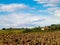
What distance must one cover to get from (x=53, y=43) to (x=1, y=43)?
919 cm

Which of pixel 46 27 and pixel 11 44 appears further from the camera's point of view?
pixel 46 27

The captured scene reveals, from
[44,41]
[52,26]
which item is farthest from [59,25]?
[44,41]

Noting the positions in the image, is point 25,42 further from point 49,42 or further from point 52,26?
point 52,26

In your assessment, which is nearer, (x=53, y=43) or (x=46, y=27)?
(x=53, y=43)

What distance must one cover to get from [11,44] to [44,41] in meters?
5.91

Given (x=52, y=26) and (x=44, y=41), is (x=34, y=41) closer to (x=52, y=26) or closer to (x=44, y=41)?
(x=44, y=41)

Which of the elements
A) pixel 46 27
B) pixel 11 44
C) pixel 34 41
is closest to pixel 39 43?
pixel 34 41

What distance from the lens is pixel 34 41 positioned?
4528cm

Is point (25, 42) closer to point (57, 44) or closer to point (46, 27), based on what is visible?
point (57, 44)

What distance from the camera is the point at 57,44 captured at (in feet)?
142

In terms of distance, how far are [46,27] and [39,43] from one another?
9130cm

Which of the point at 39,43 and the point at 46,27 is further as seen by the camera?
the point at 46,27

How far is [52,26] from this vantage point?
142m

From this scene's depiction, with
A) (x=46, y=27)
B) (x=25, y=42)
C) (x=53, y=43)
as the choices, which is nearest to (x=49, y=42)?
(x=53, y=43)
